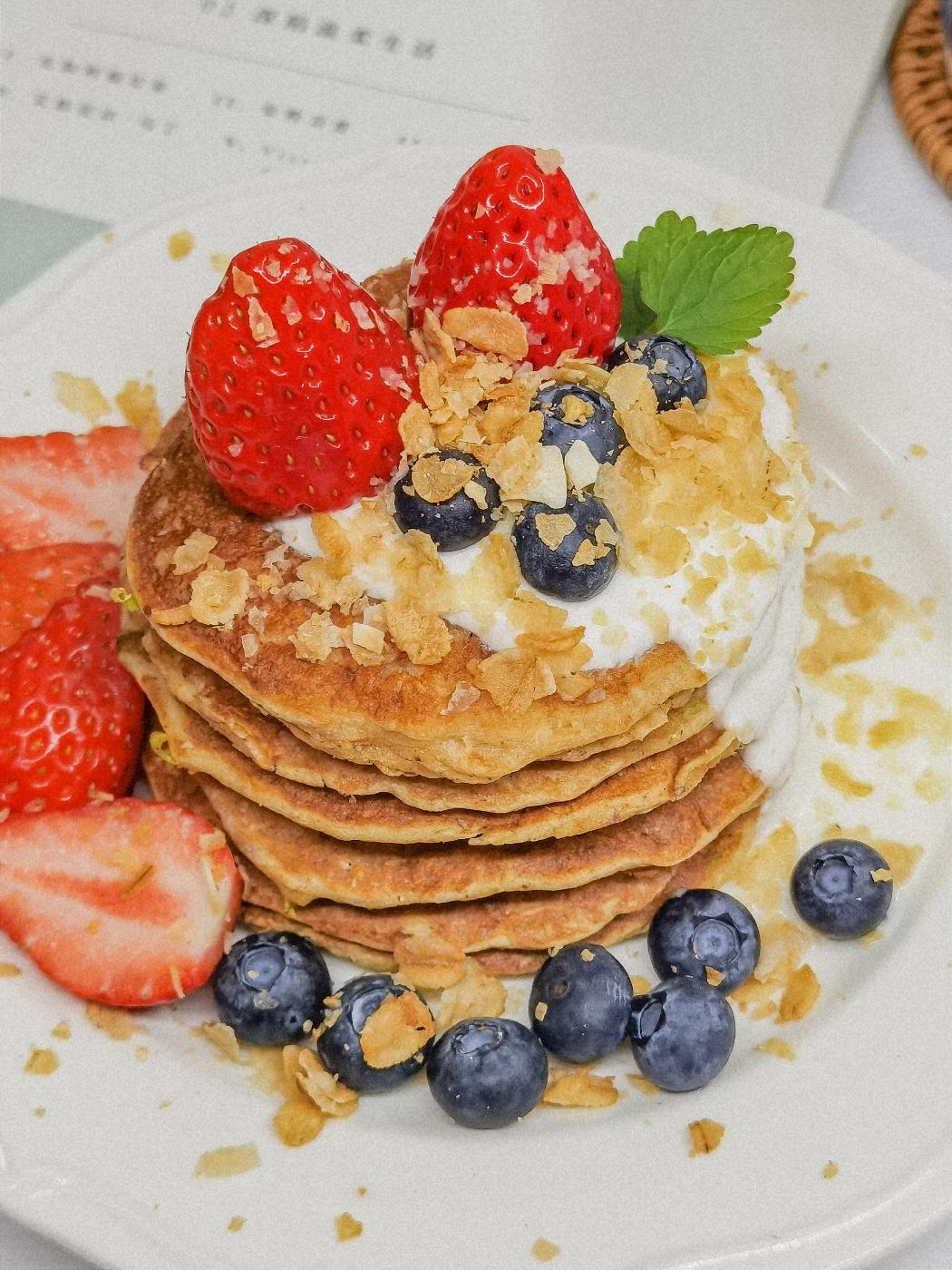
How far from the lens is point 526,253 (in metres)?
1.94

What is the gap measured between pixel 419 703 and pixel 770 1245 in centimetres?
85

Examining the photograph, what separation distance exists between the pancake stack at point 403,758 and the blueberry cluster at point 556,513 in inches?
2.2

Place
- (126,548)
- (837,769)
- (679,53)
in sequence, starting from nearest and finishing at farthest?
(126,548) < (837,769) < (679,53)

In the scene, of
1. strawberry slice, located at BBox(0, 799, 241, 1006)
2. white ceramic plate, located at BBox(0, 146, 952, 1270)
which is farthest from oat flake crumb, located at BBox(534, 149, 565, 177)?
strawberry slice, located at BBox(0, 799, 241, 1006)

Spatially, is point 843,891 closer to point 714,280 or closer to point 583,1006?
point 583,1006

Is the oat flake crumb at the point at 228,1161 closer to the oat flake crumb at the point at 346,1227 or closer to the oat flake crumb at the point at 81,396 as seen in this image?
the oat flake crumb at the point at 346,1227

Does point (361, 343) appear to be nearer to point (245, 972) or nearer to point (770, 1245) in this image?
point (245, 972)

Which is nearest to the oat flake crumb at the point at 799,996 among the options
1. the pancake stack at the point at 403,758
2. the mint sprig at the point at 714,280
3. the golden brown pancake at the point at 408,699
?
the pancake stack at the point at 403,758

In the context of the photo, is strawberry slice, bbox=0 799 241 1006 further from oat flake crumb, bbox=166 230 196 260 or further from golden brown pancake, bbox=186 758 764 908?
oat flake crumb, bbox=166 230 196 260

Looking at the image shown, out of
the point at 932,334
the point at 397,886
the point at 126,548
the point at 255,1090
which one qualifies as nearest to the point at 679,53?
the point at 932,334

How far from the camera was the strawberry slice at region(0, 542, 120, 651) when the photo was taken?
2332 mm

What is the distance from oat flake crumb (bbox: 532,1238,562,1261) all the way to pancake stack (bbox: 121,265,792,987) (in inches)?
17.4

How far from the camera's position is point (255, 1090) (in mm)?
1973

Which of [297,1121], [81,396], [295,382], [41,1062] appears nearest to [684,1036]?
[297,1121]
